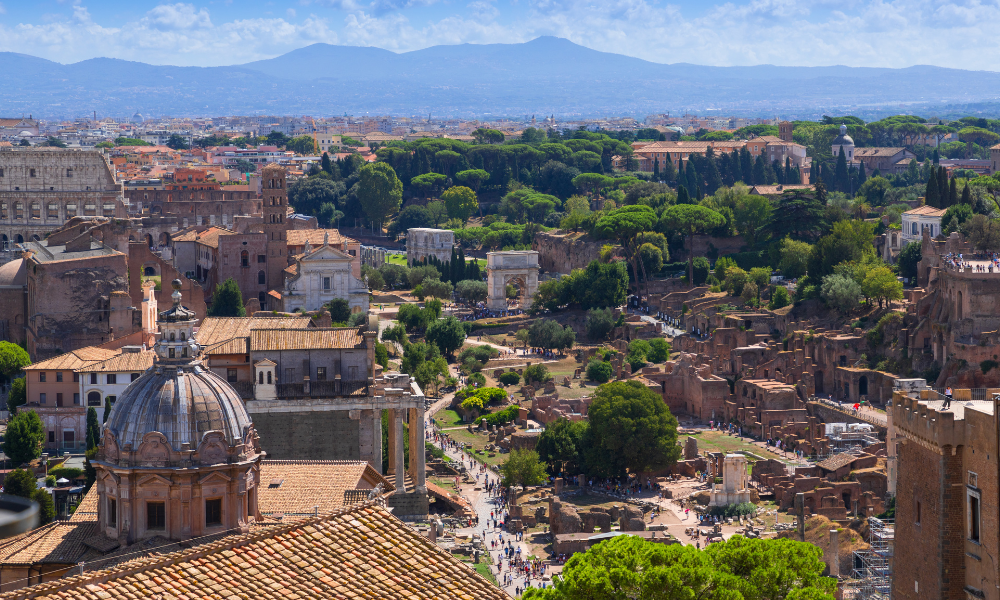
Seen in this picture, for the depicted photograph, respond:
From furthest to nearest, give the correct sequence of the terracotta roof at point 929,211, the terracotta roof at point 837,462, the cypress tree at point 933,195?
the cypress tree at point 933,195 < the terracotta roof at point 929,211 < the terracotta roof at point 837,462

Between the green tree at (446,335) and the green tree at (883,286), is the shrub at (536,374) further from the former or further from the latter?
the green tree at (883,286)

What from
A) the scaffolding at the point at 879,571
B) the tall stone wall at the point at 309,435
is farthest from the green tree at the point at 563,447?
the scaffolding at the point at 879,571

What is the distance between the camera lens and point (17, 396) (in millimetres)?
53188

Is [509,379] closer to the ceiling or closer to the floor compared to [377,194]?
closer to the floor

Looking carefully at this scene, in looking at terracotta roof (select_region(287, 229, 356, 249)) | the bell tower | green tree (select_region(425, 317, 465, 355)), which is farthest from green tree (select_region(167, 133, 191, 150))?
green tree (select_region(425, 317, 465, 355))

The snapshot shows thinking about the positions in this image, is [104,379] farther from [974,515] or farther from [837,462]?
[974,515]

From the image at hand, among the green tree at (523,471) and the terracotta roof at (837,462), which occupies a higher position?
the terracotta roof at (837,462)

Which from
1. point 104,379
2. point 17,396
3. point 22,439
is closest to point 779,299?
point 104,379

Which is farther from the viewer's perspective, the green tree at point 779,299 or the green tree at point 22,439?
the green tree at point 779,299

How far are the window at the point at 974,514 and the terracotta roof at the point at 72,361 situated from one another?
3738 cm

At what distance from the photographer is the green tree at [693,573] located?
23359mm

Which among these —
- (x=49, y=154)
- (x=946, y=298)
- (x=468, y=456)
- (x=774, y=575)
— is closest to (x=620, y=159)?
(x=49, y=154)

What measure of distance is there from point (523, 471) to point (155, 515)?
1268 inches

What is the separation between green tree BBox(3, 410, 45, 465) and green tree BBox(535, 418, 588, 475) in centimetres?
1764
